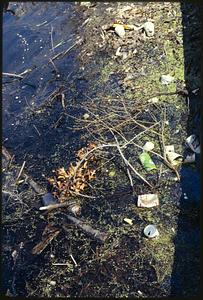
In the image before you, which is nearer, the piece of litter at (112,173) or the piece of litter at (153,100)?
the piece of litter at (112,173)

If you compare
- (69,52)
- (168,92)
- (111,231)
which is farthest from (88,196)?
(69,52)

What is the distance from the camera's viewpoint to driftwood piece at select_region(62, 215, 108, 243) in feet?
12.0

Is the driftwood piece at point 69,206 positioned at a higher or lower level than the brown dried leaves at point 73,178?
lower

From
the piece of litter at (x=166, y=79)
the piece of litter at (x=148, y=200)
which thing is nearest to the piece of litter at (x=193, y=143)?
the piece of litter at (x=148, y=200)

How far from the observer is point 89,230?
3752mm

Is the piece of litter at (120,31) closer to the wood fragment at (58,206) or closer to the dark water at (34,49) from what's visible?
the dark water at (34,49)

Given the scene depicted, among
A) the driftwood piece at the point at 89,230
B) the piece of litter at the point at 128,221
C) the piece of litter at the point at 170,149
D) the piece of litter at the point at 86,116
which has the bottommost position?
the driftwood piece at the point at 89,230

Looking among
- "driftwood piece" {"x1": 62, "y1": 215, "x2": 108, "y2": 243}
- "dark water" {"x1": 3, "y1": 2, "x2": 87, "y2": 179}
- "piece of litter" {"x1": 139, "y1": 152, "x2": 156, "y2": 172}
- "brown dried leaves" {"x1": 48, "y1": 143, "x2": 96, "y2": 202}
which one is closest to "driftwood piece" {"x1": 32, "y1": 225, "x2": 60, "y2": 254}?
"driftwood piece" {"x1": 62, "y1": 215, "x2": 108, "y2": 243}

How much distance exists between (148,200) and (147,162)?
48 centimetres

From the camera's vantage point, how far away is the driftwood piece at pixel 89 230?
3.66 meters

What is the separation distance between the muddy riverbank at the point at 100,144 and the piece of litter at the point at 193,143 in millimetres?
99

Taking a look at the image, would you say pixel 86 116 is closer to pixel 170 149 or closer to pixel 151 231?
pixel 170 149

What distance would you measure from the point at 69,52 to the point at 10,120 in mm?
1454

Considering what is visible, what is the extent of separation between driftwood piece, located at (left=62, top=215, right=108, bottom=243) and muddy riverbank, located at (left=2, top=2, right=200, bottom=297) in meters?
0.05
